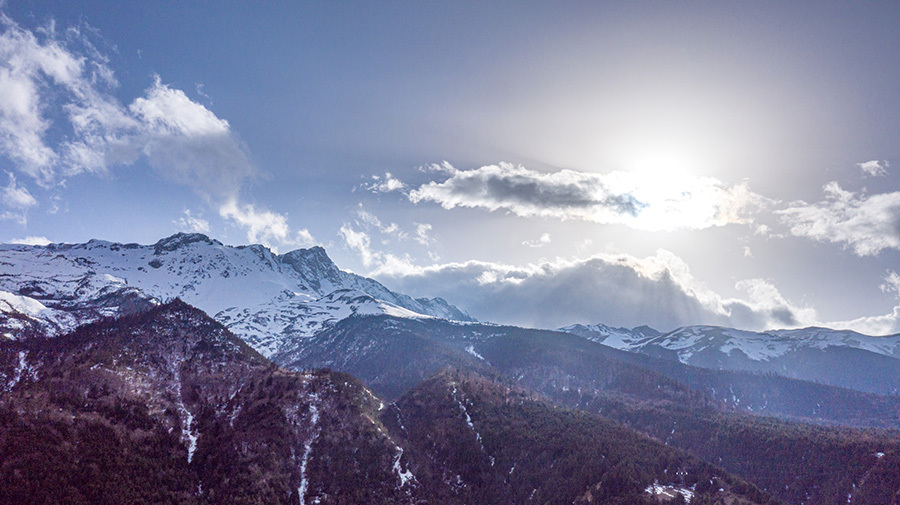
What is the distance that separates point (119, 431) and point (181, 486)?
36.3m

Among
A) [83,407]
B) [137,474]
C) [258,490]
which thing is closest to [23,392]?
[83,407]

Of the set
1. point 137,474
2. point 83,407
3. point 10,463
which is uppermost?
point 83,407

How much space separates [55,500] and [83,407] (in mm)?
54290

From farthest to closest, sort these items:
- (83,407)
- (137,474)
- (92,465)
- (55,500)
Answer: (83,407) < (137,474) < (92,465) < (55,500)

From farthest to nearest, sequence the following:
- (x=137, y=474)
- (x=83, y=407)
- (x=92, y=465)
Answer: (x=83, y=407)
(x=137, y=474)
(x=92, y=465)

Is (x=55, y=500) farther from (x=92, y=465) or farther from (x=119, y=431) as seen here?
(x=119, y=431)

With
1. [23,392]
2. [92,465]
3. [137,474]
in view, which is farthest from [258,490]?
[23,392]

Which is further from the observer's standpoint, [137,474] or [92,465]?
[137,474]

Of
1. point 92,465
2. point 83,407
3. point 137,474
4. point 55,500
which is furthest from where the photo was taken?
point 83,407

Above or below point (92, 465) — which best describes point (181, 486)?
below

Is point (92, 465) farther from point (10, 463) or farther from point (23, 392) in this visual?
point (23, 392)

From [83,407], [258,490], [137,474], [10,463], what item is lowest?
[258,490]

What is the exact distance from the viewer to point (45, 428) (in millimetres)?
173375

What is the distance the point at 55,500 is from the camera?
153m
